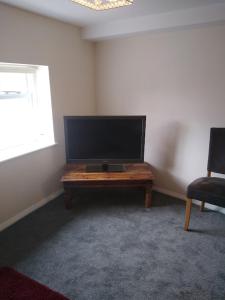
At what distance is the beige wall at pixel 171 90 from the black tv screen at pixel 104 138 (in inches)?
16.7

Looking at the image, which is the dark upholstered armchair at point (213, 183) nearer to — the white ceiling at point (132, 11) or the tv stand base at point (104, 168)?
the tv stand base at point (104, 168)

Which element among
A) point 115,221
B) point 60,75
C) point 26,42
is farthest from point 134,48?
point 115,221

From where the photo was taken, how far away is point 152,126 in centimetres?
310

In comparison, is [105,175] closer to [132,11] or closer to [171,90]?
[171,90]

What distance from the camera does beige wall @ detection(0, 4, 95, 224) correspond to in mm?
2270

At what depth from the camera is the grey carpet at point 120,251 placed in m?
1.73

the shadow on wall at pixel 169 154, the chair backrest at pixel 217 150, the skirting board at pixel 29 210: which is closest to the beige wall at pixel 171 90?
the shadow on wall at pixel 169 154

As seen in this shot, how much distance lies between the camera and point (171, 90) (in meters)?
2.83

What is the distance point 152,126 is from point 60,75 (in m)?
1.39

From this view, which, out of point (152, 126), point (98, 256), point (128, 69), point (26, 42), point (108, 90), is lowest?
point (98, 256)

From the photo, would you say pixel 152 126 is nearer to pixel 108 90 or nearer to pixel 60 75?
pixel 108 90

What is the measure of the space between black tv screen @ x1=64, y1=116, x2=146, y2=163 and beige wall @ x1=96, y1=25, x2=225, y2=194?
1.39ft

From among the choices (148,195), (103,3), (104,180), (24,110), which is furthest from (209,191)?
(24,110)

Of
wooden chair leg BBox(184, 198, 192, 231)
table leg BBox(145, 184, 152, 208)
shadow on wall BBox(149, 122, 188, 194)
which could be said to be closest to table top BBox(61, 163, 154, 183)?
table leg BBox(145, 184, 152, 208)
